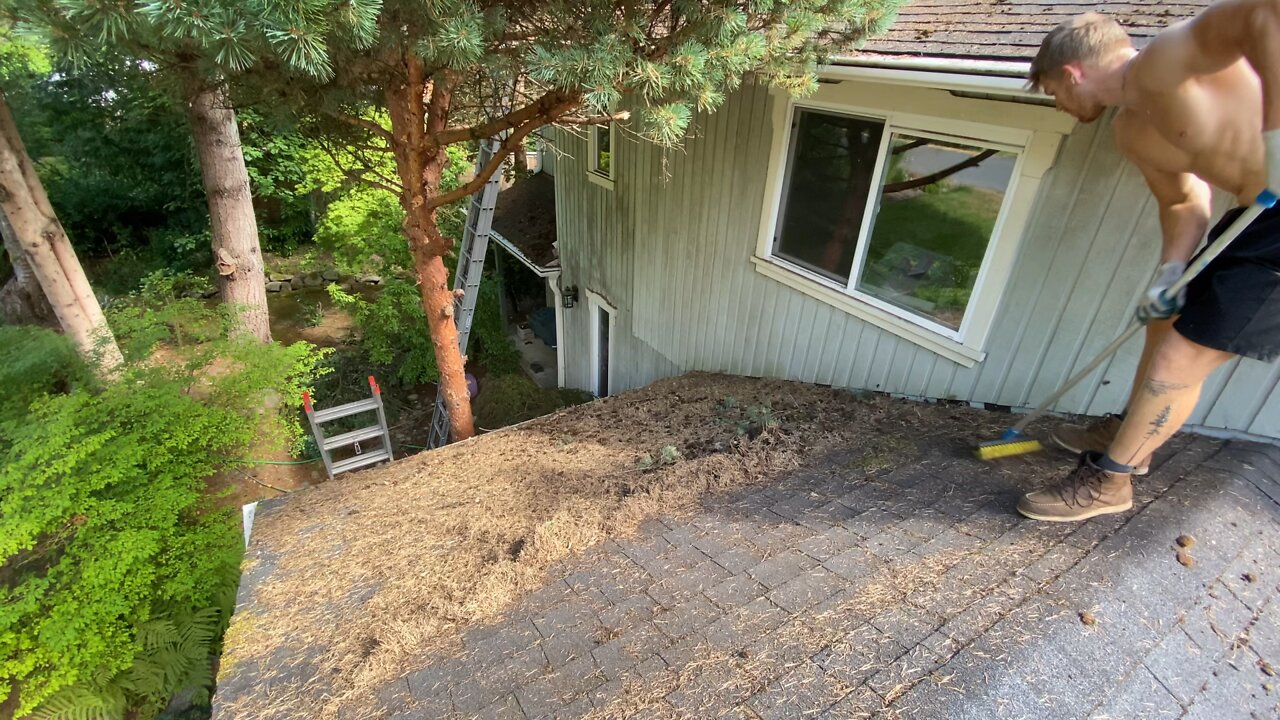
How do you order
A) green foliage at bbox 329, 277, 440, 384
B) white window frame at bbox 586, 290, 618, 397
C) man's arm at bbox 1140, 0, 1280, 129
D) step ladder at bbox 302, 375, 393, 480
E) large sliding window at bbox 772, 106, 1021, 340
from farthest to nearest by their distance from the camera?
green foliage at bbox 329, 277, 440, 384 < white window frame at bbox 586, 290, 618, 397 < step ladder at bbox 302, 375, 393, 480 < large sliding window at bbox 772, 106, 1021, 340 < man's arm at bbox 1140, 0, 1280, 129

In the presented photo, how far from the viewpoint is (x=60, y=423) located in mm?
3828

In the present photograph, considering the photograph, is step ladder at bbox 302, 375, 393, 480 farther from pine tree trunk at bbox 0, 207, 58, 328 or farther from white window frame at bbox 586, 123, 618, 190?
pine tree trunk at bbox 0, 207, 58, 328

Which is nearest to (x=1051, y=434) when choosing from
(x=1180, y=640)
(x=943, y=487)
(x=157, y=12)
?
(x=943, y=487)

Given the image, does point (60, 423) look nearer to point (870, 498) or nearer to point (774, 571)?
point (774, 571)

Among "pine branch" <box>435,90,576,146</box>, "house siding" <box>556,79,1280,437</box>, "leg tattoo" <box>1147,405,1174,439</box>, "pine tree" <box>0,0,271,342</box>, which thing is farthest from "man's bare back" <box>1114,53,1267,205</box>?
"pine tree" <box>0,0,271,342</box>

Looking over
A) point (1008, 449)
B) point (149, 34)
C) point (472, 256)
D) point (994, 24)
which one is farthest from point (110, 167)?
point (1008, 449)

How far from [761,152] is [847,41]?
55.4 inches

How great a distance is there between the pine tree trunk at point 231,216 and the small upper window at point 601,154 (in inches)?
171

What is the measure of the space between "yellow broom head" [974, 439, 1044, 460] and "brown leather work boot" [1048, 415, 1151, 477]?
0.36 ft

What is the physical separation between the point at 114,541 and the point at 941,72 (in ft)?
19.8

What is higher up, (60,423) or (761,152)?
(761,152)

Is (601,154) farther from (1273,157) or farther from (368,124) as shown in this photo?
(1273,157)

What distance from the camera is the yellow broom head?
308 centimetres

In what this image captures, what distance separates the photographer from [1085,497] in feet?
8.21
